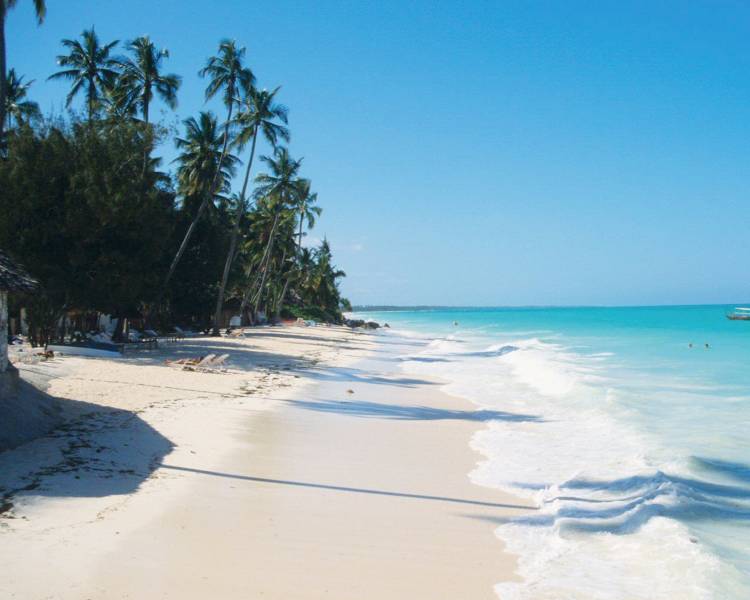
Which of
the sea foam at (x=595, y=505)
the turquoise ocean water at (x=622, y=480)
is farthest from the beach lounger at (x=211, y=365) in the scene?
the sea foam at (x=595, y=505)

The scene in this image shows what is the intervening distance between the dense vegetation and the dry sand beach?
5843mm

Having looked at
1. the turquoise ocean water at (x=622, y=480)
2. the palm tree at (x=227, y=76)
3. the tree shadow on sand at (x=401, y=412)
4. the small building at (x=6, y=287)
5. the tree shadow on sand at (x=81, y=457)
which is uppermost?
the palm tree at (x=227, y=76)

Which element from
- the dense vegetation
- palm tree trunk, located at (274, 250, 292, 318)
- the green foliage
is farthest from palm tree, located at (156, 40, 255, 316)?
palm tree trunk, located at (274, 250, 292, 318)

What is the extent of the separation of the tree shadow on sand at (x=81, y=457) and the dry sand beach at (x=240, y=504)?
30 millimetres

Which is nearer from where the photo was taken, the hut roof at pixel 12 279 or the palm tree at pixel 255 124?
the hut roof at pixel 12 279

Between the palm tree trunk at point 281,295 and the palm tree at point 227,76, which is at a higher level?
the palm tree at point 227,76

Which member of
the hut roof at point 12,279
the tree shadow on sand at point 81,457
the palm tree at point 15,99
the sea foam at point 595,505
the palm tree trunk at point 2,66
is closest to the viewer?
the sea foam at point 595,505

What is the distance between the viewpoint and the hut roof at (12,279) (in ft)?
28.8

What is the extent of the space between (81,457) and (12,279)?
10.1ft

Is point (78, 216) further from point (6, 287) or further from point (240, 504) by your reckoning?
point (240, 504)

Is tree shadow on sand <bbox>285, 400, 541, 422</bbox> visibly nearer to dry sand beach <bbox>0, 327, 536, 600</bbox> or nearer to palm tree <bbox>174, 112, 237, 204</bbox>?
dry sand beach <bbox>0, 327, 536, 600</bbox>

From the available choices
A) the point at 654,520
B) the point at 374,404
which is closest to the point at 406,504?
the point at 654,520

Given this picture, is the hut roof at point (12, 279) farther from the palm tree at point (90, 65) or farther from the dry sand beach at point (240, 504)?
the palm tree at point (90, 65)

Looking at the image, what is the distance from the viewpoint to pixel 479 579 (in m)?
5.16
